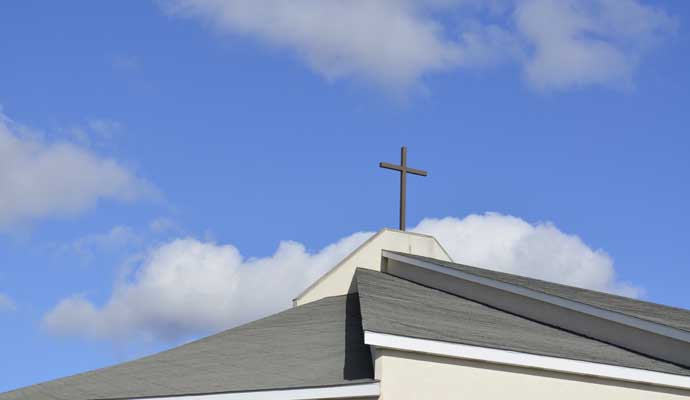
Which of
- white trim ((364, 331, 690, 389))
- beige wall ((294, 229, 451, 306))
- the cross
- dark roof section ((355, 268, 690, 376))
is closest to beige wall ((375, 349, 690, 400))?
white trim ((364, 331, 690, 389))

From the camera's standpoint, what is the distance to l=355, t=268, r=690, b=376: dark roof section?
1191cm

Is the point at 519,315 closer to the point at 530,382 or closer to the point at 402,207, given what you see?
the point at 530,382

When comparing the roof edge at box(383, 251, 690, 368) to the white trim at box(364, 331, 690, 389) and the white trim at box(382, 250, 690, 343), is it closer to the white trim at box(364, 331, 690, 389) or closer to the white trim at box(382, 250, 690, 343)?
the white trim at box(382, 250, 690, 343)

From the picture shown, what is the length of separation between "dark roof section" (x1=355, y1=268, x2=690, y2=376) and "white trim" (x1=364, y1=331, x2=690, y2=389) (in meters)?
0.09

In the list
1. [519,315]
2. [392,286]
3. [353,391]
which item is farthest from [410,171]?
[353,391]

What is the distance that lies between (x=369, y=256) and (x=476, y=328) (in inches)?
371

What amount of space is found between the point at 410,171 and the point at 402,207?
40.1 inches

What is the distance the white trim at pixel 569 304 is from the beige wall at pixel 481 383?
1243 mm

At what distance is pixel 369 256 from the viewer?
22812mm

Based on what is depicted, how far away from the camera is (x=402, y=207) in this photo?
944 inches

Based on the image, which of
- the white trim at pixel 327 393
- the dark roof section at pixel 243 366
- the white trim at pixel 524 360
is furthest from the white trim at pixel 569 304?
the white trim at pixel 327 393

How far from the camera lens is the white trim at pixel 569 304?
13445 mm

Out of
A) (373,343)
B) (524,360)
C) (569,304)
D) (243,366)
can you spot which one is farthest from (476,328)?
(243,366)

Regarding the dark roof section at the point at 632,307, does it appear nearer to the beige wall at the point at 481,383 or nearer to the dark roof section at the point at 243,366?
the beige wall at the point at 481,383
